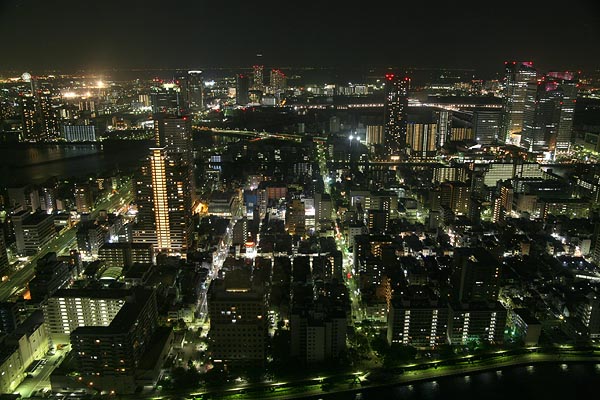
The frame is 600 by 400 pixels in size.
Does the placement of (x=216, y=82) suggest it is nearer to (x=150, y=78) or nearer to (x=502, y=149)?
(x=150, y=78)

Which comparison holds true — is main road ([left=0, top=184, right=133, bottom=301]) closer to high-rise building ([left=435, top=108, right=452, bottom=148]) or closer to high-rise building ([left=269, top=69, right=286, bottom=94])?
high-rise building ([left=435, top=108, right=452, bottom=148])

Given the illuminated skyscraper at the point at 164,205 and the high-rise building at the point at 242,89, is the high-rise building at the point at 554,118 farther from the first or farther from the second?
the high-rise building at the point at 242,89

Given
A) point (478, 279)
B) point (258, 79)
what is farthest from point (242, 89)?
point (478, 279)

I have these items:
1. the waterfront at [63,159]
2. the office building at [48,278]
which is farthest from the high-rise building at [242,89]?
the office building at [48,278]

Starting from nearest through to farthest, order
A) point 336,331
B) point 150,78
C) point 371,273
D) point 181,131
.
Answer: point 336,331 → point 371,273 → point 181,131 → point 150,78

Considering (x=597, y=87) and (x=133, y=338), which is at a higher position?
(x=597, y=87)

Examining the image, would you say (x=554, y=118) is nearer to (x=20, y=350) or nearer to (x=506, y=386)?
(x=506, y=386)

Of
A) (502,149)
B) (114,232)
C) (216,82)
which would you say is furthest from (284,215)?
(216,82)
